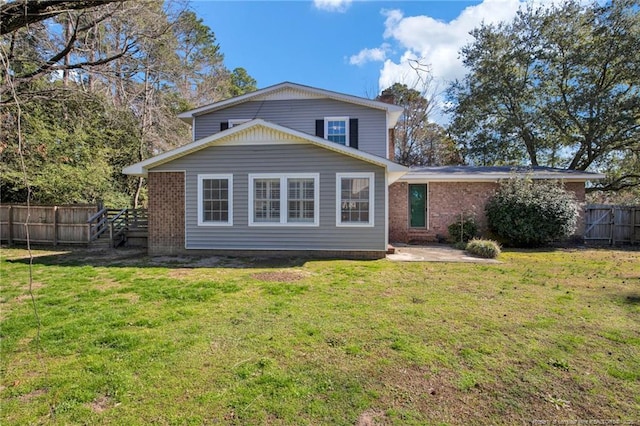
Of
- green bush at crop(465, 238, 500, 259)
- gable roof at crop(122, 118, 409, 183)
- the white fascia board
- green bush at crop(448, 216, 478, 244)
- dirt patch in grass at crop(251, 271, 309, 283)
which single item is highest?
gable roof at crop(122, 118, 409, 183)

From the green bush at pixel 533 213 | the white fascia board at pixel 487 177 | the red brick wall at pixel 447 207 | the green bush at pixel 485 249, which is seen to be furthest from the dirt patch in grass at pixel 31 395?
the green bush at pixel 533 213

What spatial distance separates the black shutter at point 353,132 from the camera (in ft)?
40.8

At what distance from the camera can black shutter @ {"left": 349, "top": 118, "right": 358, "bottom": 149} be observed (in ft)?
40.8

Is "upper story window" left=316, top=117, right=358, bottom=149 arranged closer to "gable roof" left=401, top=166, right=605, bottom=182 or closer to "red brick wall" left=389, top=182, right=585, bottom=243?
"gable roof" left=401, top=166, right=605, bottom=182

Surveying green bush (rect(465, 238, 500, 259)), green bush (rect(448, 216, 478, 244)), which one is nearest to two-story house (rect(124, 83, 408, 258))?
green bush (rect(465, 238, 500, 259))

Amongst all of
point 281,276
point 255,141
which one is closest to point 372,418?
point 281,276

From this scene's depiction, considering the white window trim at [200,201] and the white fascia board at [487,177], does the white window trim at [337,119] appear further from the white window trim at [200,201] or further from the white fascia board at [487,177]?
the white window trim at [200,201]

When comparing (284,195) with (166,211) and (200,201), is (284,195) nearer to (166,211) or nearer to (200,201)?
(200,201)

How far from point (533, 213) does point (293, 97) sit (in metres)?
10.1

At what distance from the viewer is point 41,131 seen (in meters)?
14.3

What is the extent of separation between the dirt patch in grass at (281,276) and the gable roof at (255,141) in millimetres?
3858

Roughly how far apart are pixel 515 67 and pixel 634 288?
20.5 m

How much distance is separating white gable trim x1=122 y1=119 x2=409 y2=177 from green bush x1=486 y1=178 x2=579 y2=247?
539 centimetres

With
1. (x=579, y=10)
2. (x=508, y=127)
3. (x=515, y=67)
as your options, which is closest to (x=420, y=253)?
(x=508, y=127)
